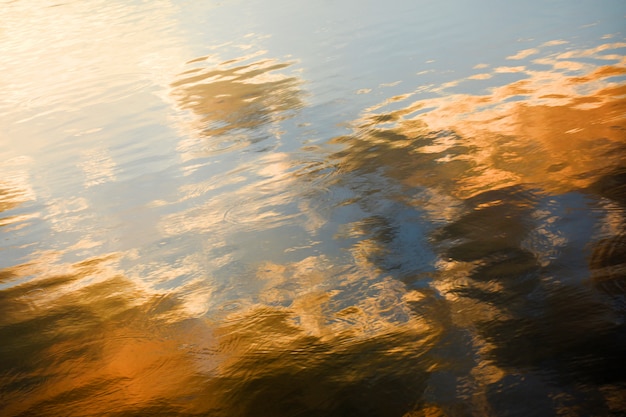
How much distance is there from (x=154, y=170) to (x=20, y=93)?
3760 mm

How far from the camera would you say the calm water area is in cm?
227

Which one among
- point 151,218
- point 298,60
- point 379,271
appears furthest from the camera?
point 298,60

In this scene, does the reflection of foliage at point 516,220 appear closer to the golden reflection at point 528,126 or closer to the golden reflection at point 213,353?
the golden reflection at point 528,126

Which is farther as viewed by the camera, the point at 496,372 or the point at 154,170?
the point at 154,170

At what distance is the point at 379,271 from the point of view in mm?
2902

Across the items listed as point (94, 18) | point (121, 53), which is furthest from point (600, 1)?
point (94, 18)

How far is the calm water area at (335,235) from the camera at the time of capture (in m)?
2.27

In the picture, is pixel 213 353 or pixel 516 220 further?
pixel 516 220

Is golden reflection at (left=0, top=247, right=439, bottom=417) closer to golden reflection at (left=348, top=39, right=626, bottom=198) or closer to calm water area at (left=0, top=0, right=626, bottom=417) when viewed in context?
calm water area at (left=0, top=0, right=626, bottom=417)

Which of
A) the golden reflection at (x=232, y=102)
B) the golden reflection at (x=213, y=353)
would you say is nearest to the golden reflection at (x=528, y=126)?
the golden reflection at (x=232, y=102)

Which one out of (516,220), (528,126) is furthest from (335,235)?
(528,126)

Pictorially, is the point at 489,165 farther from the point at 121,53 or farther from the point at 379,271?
the point at 121,53

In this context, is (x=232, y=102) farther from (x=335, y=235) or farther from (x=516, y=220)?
(x=516, y=220)

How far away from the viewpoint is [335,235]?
10.8 feet
